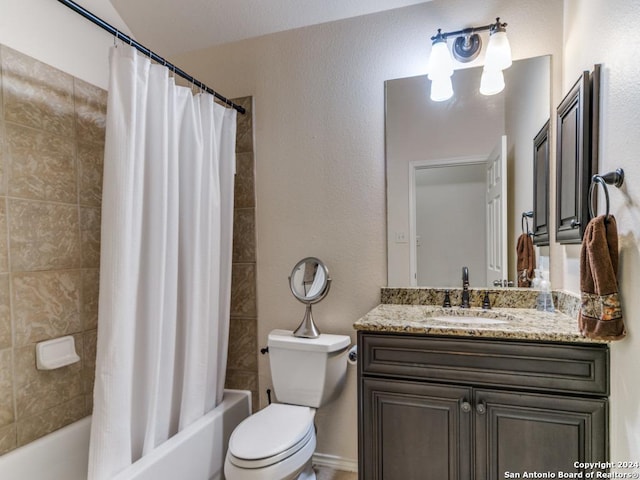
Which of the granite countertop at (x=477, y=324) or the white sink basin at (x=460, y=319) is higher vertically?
the granite countertop at (x=477, y=324)

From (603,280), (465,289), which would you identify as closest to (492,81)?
(465,289)

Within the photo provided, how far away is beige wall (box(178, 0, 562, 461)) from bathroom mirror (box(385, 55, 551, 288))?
0.31 feet

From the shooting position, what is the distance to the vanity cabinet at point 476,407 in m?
1.23

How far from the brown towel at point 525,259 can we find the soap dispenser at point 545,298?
85 mm

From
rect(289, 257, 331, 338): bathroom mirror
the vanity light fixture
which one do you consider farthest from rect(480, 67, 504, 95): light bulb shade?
rect(289, 257, 331, 338): bathroom mirror

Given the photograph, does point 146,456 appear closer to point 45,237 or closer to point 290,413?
point 290,413

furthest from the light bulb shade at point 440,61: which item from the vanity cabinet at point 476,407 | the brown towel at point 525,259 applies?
the vanity cabinet at point 476,407

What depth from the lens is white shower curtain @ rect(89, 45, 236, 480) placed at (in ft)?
4.39

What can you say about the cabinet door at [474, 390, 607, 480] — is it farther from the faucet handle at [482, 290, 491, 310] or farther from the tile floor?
the tile floor

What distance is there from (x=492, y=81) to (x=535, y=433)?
152 cm

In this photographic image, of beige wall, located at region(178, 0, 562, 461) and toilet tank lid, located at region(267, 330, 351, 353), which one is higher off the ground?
beige wall, located at region(178, 0, 562, 461)

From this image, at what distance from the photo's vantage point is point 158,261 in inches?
59.7

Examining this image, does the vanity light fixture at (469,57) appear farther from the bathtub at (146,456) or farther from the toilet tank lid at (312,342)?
the bathtub at (146,456)

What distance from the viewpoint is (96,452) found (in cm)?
130
